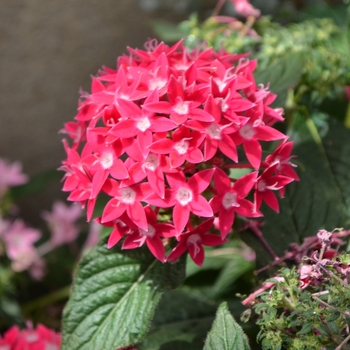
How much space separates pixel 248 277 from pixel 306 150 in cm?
36

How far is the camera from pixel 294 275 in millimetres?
486

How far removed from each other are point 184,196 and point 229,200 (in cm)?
6

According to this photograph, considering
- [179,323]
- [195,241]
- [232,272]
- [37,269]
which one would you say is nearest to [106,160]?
[195,241]

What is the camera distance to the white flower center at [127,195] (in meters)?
0.54

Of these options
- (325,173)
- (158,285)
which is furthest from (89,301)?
(325,173)

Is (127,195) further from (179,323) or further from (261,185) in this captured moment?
(179,323)

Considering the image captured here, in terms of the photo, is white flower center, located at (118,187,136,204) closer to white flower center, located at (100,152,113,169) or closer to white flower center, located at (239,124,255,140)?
white flower center, located at (100,152,113,169)

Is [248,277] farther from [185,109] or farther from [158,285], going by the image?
[185,109]

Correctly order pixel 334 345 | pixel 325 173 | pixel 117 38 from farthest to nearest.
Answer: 1. pixel 117 38
2. pixel 325 173
3. pixel 334 345

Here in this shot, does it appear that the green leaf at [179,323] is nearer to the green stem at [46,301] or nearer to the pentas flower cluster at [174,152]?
the pentas flower cluster at [174,152]

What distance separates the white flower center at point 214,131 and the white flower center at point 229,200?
0.07 m

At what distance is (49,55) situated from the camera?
54.4 inches

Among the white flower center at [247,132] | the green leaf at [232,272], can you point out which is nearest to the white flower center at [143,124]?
the white flower center at [247,132]

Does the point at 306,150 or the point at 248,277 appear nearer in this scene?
the point at 306,150
